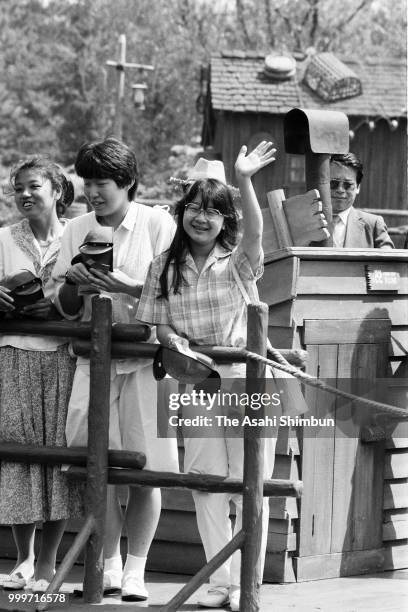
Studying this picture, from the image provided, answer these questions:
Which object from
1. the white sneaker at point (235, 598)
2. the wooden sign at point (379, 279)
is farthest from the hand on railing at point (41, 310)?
the wooden sign at point (379, 279)

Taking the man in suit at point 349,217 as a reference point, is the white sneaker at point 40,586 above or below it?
below

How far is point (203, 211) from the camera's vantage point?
408cm

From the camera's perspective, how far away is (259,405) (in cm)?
393

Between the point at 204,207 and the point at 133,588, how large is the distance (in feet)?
5.14

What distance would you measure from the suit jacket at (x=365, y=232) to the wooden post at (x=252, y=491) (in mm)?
1729

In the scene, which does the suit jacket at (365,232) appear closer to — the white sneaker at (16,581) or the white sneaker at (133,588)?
the white sneaker at (133,588)

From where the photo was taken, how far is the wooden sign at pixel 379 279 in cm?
491

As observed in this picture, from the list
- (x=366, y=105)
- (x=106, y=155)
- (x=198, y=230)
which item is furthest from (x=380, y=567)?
(x=366, y=105)

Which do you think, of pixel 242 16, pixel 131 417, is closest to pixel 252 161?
pixel 131 417

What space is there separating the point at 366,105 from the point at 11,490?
19205 mm

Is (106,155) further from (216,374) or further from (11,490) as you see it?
(11,490)

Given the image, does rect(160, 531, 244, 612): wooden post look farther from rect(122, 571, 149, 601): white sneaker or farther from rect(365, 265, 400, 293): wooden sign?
rect(365, 265, 400, 293): wooden sign

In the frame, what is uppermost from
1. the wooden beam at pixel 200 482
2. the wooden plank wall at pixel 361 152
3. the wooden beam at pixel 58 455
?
the wooden plank wall at pixel 361 152

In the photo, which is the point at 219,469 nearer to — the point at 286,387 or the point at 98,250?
the point at 286,387
